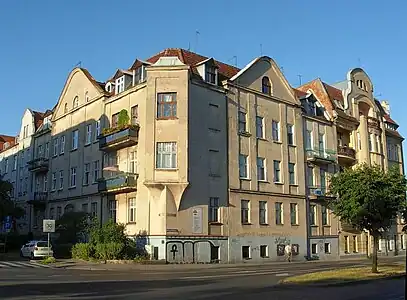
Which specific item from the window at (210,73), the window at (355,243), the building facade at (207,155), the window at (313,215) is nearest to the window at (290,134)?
the building facade at (207,155)

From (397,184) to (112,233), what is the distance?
1918cm

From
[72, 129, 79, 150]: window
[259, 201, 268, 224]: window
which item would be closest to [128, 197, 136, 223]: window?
[259, 201, 268, 224]: window

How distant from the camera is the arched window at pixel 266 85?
43.8 m

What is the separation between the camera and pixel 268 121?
43.7 meters

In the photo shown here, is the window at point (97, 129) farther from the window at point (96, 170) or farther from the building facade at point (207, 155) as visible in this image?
the window at point (96, 170)

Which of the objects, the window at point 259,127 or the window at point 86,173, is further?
the window at point 86,173

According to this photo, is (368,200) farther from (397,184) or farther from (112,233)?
(112,233)

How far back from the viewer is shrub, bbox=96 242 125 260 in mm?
33500

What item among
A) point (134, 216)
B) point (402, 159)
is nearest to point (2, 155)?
point (134, 216)

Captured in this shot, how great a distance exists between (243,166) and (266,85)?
8193mm

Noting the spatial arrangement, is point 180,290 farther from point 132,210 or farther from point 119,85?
point 119,85

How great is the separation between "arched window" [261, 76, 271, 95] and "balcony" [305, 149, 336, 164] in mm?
7192

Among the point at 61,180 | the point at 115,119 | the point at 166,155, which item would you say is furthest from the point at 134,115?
the point at 61,180

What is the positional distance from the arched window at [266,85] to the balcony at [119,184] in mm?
14235
